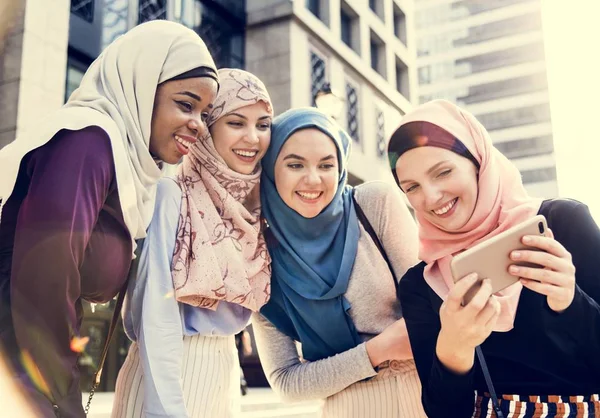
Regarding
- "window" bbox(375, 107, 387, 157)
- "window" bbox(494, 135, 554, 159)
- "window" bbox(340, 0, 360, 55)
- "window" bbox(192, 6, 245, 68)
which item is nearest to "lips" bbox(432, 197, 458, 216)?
"window" bbox(192, 6, 245, 68)

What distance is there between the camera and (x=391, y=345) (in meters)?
2.53

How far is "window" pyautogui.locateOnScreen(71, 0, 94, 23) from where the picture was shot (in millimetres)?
9930

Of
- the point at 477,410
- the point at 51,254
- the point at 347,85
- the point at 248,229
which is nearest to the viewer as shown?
the point at 51,254

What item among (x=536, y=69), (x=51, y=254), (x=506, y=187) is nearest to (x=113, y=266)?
(x=51, y=254)

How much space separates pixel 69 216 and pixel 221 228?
89 centimetres

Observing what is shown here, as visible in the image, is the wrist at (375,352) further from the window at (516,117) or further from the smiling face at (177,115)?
the window at (516,117)

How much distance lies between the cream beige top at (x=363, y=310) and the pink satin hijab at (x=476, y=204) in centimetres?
40

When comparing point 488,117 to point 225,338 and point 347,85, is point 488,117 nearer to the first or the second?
point 347,85

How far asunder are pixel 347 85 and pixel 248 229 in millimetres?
14979

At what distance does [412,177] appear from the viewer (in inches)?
90.0

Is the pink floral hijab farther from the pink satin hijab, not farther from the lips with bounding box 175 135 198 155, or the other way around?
the pink satin hijab

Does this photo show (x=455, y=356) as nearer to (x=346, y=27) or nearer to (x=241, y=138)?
(x=241, y=138)

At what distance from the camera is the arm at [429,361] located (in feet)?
6.50

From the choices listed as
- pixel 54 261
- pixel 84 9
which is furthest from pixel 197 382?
pixel 84 9
